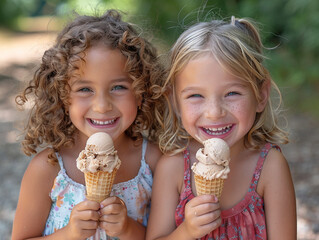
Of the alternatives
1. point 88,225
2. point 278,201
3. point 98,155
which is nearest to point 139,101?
point 98,155

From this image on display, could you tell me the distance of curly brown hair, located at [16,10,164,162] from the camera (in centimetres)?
233

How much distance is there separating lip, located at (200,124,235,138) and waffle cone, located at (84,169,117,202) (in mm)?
508

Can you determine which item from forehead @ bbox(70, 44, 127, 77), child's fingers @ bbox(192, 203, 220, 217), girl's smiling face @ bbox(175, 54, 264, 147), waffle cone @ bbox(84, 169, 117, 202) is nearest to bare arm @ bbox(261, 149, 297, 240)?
girl's smiling face @ bbox(175, 54, 264, 147)

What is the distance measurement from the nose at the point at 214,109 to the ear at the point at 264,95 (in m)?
0.30

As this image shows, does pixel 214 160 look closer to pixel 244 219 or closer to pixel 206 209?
pixel 206 209

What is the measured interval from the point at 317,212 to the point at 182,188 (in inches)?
110

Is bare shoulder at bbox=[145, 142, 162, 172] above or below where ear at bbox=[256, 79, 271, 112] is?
below

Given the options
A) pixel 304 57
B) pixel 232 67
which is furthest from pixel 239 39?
pixel 304 57

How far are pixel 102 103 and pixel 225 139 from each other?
64cm

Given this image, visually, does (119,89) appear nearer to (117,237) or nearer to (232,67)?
(232,67)

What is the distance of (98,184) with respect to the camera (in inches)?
83.3

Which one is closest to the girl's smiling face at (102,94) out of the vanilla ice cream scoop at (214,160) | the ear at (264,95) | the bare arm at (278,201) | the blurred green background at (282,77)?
the vanilla ice cream scoop at (214,160)

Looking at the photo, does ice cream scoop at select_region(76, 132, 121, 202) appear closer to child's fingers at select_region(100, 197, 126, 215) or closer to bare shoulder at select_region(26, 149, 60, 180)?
child's fingers at select_region(100, 197, 126, 215)

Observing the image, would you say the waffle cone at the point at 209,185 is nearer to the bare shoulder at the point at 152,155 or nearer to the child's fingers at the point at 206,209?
the child's fingers at the point at 206,209
